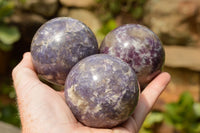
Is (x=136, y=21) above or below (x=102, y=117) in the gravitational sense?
below

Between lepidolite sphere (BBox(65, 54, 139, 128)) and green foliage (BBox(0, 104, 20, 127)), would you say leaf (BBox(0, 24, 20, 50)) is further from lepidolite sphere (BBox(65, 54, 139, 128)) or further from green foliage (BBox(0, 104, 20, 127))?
lepidolite sphere (BBox(65, 54, 139, 128))

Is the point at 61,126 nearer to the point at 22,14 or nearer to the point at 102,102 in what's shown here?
the point at 102,102

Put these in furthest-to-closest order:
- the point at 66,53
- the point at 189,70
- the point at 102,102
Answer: the point at 189,70 → the point at 66,53 → the point at 102,102

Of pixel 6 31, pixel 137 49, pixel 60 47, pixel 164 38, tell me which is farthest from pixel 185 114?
pixel 6 31

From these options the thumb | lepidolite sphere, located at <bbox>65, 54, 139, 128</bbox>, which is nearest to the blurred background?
the thumb

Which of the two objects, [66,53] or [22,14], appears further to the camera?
[22,14]

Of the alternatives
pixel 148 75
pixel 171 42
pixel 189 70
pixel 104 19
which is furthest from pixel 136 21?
pixel 148 75

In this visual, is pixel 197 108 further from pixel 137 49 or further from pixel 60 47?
pixel 60 47
